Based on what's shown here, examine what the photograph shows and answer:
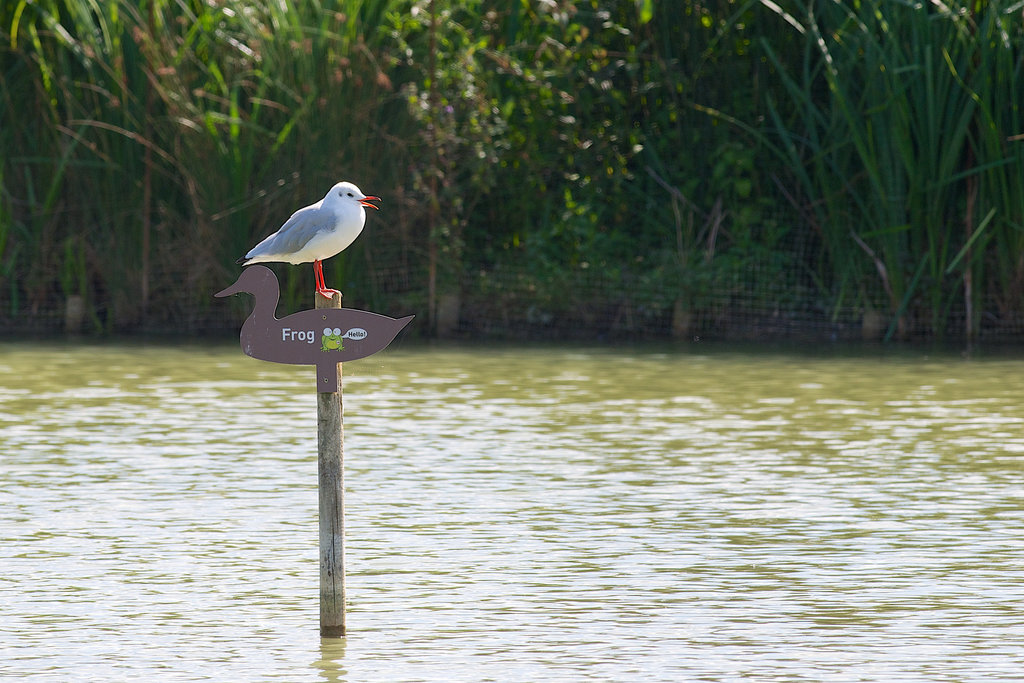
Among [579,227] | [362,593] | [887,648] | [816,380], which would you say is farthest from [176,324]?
[887,648]

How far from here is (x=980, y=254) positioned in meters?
13.5

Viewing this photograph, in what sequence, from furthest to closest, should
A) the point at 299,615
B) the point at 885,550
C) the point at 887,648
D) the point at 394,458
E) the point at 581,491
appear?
the point at 394,458, the point at 581,491, the point at 885,550, the point at 299,615, the point at 887,648

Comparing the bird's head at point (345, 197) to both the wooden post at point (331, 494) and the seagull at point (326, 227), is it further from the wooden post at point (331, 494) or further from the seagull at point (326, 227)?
the wooden post at point (331, 494)

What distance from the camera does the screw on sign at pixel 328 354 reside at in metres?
5.59

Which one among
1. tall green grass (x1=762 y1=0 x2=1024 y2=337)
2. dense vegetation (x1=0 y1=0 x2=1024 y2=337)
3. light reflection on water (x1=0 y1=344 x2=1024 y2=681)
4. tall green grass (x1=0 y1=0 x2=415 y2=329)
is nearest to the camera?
light reflection on water (x1=0 y1=344 x2=1024 y2=681)

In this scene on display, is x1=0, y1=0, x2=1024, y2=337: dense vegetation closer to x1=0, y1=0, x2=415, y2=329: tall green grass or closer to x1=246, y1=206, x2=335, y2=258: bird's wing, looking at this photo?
x1=0, y1=0, x2=415, y2=329: tall green grass

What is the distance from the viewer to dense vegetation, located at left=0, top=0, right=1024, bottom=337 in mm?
13758

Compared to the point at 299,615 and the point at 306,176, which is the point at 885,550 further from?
the point at 306,176

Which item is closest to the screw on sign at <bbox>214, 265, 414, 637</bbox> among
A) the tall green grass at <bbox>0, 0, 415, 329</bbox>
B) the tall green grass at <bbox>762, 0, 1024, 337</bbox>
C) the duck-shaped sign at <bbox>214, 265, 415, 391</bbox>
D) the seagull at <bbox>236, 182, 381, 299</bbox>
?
the duck-shaped sign at <bbox>214, 265, 415, 391</bbox>

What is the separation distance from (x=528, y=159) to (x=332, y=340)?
9.22 metres

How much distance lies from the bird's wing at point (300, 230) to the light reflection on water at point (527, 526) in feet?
3.75

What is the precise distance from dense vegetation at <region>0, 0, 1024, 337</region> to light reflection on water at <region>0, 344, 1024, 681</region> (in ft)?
7.21

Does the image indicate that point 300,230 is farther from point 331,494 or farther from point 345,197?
point 331,494

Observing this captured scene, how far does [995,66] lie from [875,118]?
3.07 feet
